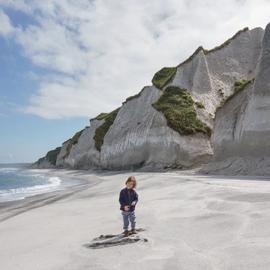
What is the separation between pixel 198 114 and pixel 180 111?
2.10 meters

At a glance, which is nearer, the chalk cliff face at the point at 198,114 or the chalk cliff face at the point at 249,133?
the chalk cliff face at the point at 249,133

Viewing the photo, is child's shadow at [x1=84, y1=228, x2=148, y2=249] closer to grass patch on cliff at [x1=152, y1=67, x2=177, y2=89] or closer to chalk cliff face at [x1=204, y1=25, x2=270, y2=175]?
chalk cliff face at [x1=204, y1=25, x2=270, y2=175]

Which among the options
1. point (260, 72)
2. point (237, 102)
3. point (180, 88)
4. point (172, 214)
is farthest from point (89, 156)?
point (172, 214)

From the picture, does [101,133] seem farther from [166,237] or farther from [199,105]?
[166,237]

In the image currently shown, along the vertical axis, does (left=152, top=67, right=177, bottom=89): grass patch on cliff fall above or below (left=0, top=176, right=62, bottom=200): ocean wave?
above

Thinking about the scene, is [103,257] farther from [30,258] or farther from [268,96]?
[268,96]

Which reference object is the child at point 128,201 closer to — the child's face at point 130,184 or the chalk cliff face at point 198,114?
the child's face at point 130,184

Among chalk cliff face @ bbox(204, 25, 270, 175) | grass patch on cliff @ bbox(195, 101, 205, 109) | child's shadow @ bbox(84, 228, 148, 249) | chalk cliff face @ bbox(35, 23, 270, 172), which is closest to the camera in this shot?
child's shadow @ bbox(84, 228, 148, 249)

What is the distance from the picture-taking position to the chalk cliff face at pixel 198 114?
25812 mm

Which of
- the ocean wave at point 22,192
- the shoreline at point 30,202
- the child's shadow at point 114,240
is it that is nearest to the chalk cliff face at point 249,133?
the shoreline at point 30,202

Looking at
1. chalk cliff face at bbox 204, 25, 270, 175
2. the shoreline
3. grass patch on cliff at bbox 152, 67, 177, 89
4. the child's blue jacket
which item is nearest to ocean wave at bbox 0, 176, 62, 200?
the shoreline

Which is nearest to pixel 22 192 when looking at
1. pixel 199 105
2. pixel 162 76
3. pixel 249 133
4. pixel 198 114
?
pixel 249 133

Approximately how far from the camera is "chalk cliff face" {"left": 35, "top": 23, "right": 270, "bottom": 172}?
25.8 metres

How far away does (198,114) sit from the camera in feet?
139
